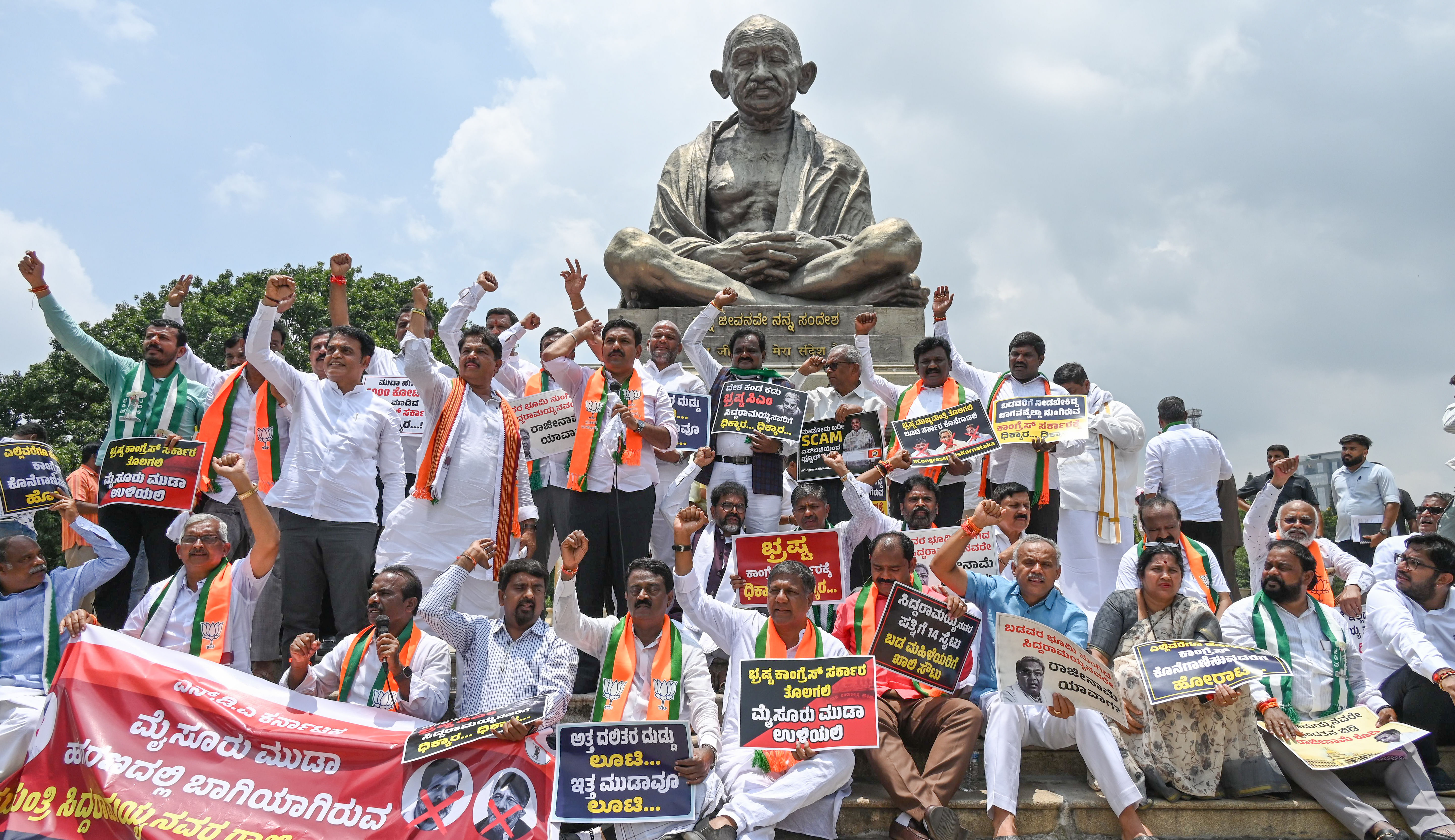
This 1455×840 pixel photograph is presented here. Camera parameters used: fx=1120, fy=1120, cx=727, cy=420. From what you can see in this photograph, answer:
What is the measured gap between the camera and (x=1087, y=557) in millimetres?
9156

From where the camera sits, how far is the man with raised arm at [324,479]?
7004mm

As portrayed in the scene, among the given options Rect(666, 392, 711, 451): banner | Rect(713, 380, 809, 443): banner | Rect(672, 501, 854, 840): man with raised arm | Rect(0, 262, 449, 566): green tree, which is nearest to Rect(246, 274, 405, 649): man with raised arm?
Rect(672, 501, 854, 840): man with raised arm

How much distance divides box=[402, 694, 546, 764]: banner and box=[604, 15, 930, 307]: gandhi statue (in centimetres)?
720

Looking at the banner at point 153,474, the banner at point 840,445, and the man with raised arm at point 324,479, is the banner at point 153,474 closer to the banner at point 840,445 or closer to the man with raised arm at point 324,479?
the man with raised arm at point 324,479

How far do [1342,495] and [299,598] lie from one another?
10007 mm

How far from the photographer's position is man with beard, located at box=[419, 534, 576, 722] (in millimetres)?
5984

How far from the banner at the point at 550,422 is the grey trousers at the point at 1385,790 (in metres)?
4.80

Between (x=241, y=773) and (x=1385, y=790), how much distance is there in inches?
236

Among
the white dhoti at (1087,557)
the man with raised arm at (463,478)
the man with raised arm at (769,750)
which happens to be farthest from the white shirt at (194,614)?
the white dhoti at (1087,557)

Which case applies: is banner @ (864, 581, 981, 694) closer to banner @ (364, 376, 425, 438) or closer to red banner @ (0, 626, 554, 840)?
red banner @ (0, 626, 554, 840)

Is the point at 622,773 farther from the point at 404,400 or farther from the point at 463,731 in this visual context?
the point at 404,400

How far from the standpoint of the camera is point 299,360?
83.5ft

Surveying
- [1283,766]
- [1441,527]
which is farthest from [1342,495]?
[1283,766]

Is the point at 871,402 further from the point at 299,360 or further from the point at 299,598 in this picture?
the point at 299,360
